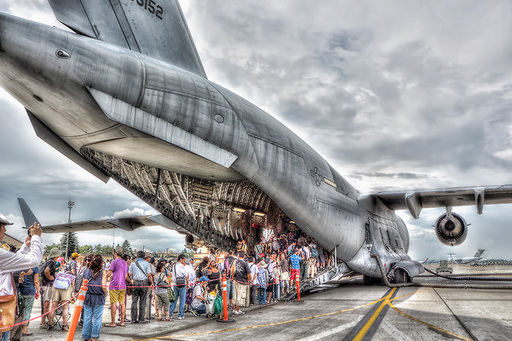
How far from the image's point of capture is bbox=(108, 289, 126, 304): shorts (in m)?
7.38

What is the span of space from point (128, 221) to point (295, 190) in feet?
30.3

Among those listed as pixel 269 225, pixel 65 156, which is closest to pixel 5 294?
pixel 65 156

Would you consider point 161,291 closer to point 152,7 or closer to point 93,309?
point 93,309

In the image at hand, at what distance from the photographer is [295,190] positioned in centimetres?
1166

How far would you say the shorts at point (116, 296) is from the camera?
24.2 feet

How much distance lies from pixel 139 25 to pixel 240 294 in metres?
7.36

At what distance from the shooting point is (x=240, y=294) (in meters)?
9.18

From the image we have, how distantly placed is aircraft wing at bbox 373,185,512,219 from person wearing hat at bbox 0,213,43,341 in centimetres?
1412

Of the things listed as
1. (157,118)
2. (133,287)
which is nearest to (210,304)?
(133,287)

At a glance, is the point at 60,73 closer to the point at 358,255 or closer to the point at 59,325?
the point at 59,325

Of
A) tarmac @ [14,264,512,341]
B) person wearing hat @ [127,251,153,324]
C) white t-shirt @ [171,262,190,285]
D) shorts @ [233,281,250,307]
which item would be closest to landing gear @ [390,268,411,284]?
tarmac @ [14,264,512,341]

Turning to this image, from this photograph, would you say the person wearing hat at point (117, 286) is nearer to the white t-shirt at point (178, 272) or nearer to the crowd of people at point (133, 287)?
the crowd of people at point (133, 287)

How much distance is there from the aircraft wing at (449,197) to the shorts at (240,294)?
8.78m

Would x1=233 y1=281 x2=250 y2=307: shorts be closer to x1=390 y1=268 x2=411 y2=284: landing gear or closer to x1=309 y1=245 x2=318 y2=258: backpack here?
x1=309 y1=245 x2=318 y2=258: backpack
